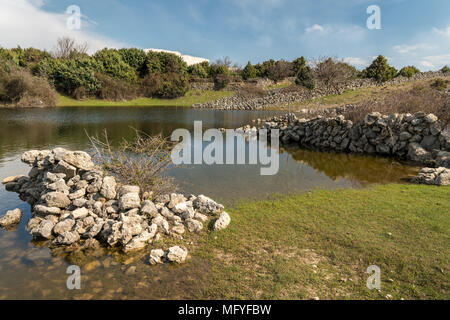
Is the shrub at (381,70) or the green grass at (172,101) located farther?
the green grass at (172,101)

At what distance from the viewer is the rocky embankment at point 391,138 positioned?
11.1 metres

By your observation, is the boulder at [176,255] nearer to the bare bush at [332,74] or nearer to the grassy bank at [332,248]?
the grassy bank at [332,248]

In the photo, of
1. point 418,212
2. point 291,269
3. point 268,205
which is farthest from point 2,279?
point 418,212

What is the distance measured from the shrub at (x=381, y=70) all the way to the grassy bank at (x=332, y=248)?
185 ft

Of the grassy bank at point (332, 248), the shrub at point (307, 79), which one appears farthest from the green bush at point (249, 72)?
the grassy bank at point (332, 248)

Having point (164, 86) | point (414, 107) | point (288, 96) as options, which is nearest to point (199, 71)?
point (164, 86)

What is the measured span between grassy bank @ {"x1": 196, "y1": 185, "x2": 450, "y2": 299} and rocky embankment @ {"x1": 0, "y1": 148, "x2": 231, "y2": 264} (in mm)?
901

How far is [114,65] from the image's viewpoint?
63.3 m

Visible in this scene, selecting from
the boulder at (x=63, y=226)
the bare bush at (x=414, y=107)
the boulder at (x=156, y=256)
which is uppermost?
the bare bush at (x=414, y=107)

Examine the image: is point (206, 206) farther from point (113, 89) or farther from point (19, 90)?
point (113, 89)

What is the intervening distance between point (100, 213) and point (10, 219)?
2.45 m
